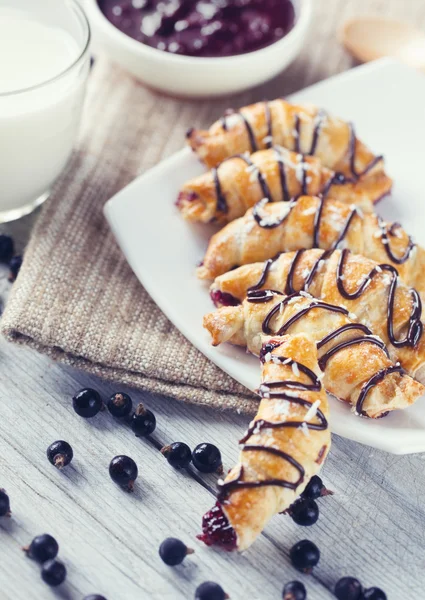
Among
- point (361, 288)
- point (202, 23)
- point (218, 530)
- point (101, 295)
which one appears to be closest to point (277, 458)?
point (218, 530)

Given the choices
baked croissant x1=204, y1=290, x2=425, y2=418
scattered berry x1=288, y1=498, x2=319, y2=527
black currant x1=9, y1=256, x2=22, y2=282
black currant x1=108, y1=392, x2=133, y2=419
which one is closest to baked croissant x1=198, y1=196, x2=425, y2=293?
baked croissant x1=204, y1=290, x2=425, y2=418

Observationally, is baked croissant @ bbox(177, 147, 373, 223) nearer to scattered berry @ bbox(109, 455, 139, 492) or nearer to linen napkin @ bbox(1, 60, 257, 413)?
linen napkin @ bbox(1, 60, 257, 413)

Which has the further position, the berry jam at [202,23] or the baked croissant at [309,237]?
the berry jam at [202,23]

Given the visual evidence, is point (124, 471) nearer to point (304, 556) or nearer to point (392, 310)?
point (304, 556)

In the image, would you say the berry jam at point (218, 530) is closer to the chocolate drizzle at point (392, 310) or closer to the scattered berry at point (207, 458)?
the scattered berry at point (207, 458)

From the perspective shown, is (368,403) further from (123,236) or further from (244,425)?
(123,236)

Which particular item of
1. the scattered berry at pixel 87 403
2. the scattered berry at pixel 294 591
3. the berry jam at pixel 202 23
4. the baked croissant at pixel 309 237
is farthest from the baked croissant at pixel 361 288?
the berry jam at pixel 202 23
